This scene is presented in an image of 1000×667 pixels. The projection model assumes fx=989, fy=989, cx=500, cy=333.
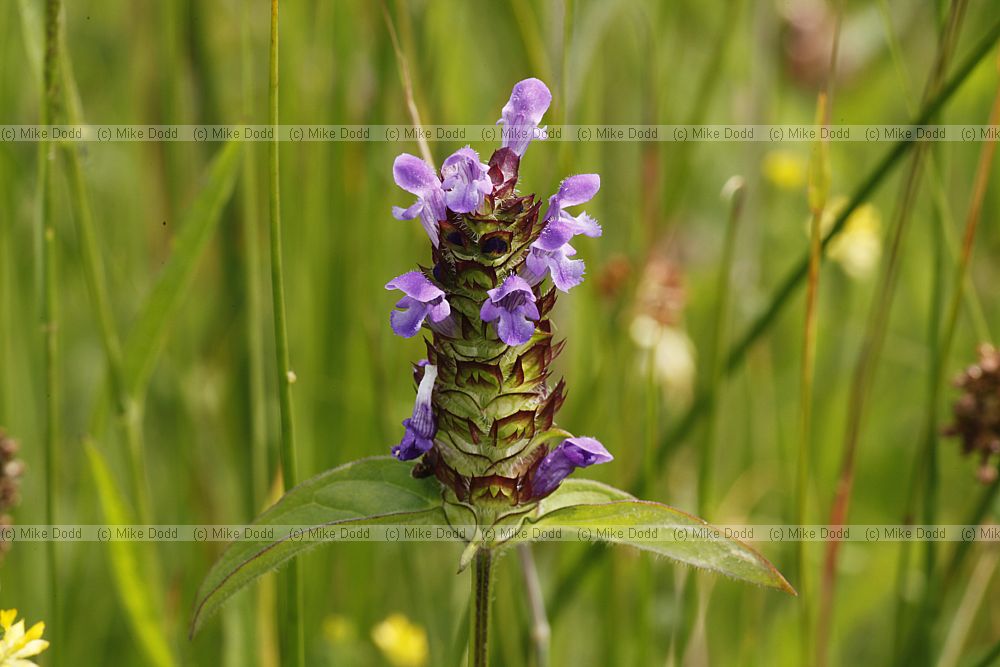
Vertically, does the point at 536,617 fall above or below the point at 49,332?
below

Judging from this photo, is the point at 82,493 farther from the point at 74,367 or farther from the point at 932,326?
the point at 932,326

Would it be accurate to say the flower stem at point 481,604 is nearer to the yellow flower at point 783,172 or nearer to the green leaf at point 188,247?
the green leaf at point 188,247

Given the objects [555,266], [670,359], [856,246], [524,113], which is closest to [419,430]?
[555,266]

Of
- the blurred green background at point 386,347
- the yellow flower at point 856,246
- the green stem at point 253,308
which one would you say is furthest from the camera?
the yellow flower at point 856,246

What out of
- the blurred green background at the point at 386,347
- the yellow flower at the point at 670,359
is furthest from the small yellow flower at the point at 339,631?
the yellow flower at the point at 670,359

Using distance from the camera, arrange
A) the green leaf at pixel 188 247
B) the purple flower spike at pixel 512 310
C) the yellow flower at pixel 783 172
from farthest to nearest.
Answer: the yellow flower at pixel 783 172 → the green leaf at pixel 188 247 → the purple flower spike at pixel 512 310

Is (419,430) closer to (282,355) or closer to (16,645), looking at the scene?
(282,355)

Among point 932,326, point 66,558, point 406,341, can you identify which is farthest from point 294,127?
point 932,326
